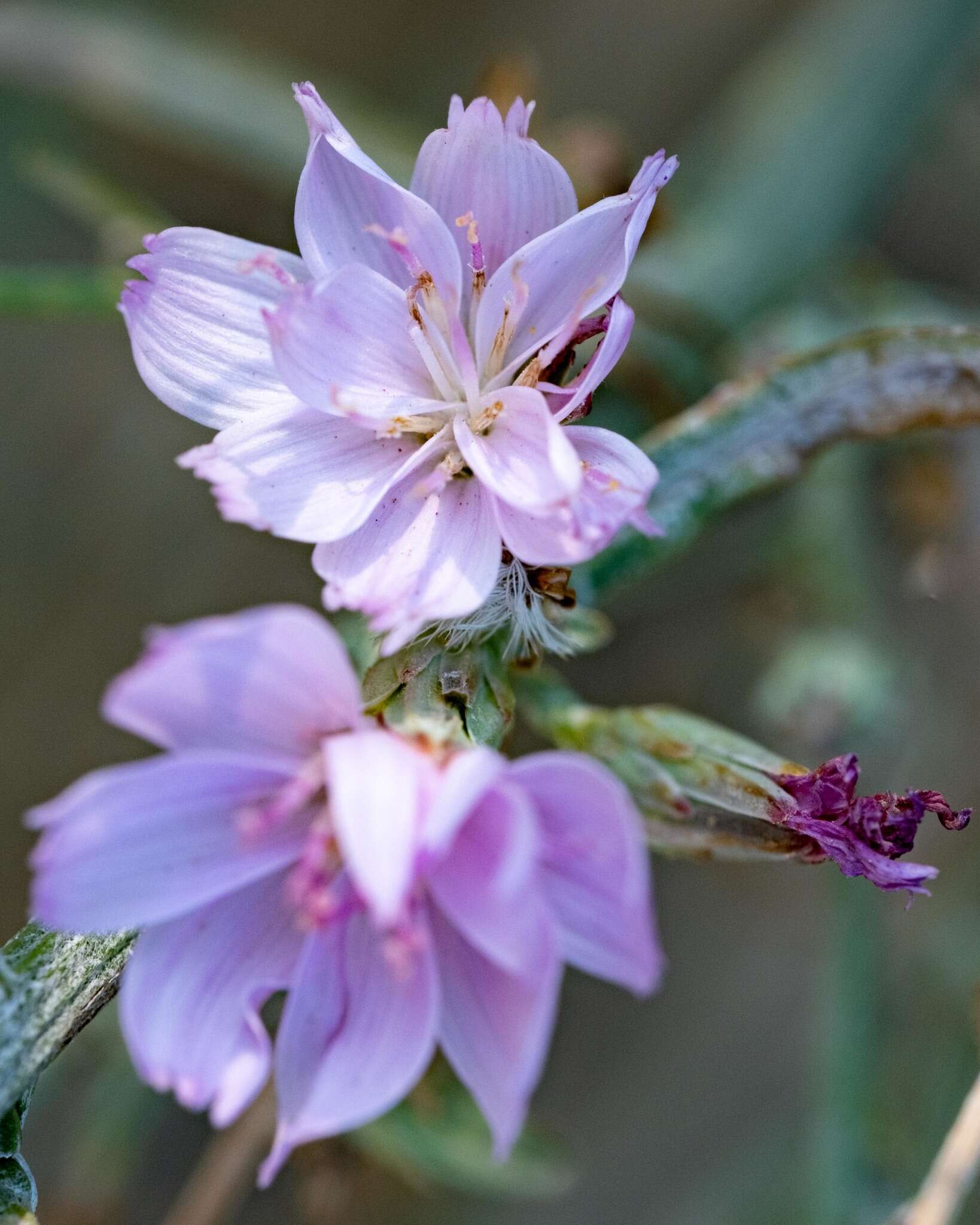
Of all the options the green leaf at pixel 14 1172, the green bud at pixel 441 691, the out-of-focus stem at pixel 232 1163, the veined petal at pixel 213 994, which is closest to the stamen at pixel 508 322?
the green bud at pixel 441 691

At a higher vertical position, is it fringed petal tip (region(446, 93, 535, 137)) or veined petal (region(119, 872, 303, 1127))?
fringed petal tip (region(446, 93, 535, 137))

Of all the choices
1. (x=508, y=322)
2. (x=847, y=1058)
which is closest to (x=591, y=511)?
(x=508, y=322)

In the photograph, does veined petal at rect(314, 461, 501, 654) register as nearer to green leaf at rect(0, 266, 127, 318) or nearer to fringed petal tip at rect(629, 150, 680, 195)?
fringed petal tip at rect(629, 150, 680, 195)

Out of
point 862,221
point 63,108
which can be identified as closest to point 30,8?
point 63,108

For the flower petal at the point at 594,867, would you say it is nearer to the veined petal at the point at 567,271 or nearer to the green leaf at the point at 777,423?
the veined petal at the point at 567,271

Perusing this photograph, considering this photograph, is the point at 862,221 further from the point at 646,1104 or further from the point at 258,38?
the point at 646,1104

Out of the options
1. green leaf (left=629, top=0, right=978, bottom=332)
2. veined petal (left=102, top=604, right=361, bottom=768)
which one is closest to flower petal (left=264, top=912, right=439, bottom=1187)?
veined petal (left=102, top=604, right=361, bottom=768)
